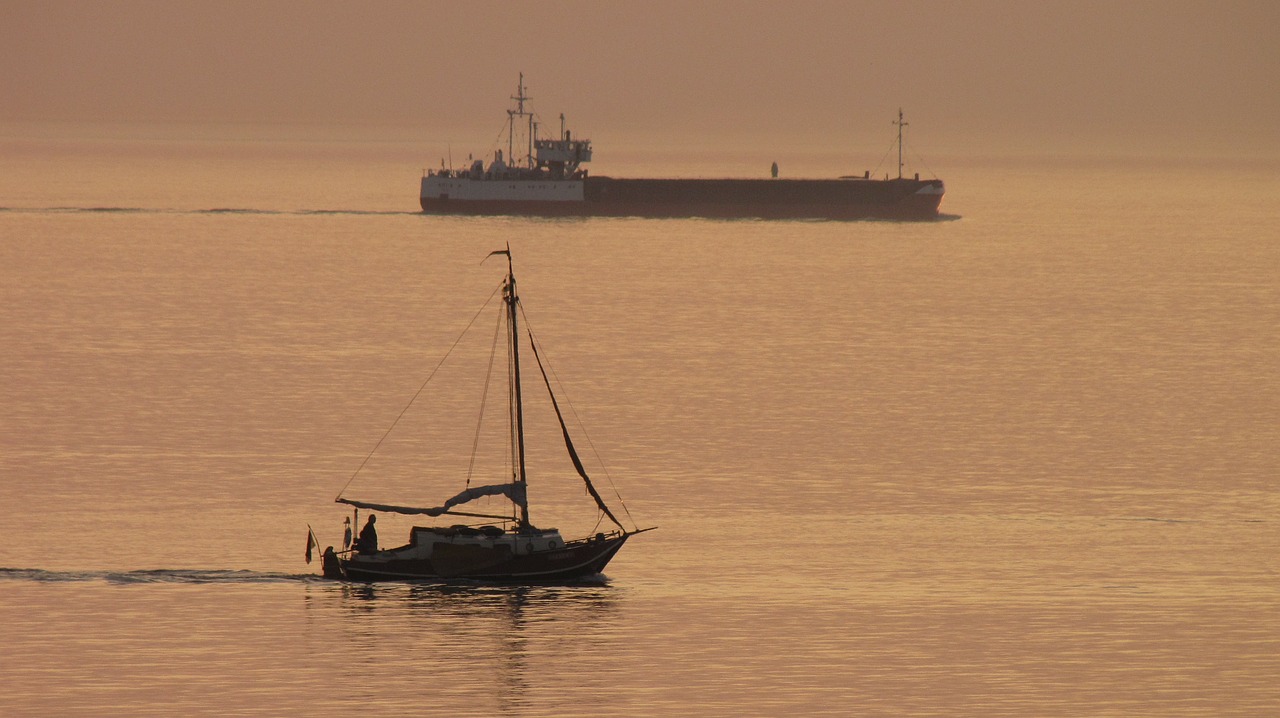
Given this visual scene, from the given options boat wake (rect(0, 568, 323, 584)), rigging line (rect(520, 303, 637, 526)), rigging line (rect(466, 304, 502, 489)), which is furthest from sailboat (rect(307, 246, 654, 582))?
rigging line (rect(466, 304, 502, 489))

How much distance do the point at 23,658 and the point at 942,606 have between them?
22794 mm

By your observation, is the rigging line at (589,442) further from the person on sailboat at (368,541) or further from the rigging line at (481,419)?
the person on sailboat at (368,541)

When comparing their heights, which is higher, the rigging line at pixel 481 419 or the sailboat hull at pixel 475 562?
the rigging line at pixel 481 419

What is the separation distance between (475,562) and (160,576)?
8419mm

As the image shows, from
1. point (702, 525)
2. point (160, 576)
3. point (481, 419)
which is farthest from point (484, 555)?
point (481, 419)

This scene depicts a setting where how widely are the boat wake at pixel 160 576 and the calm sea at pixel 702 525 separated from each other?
4.9 inches

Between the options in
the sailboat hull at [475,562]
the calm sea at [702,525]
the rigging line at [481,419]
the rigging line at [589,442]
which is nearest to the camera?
the calm sea at [702,525]

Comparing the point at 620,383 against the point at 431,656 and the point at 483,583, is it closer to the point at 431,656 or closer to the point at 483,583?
the point at 483,583

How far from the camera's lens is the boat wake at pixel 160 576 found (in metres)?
56.0

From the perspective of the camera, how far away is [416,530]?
186 feet

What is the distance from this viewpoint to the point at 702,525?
64.8m

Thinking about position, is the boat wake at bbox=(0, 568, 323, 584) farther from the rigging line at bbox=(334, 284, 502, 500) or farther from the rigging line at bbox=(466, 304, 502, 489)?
the rigging line at bbox=(334, 284, 502, 500)

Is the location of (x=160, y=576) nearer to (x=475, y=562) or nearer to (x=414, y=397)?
(x=475, y=562)

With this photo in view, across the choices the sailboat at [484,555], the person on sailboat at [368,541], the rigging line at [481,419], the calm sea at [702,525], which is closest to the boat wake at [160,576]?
the calm sea at [702,525]
